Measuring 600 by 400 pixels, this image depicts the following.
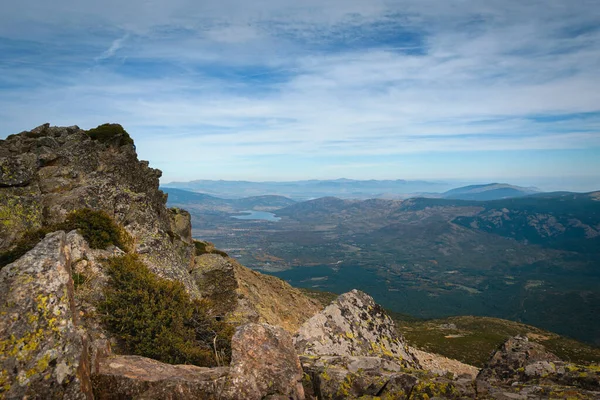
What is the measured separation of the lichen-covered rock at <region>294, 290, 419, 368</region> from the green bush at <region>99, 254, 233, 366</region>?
124 inches

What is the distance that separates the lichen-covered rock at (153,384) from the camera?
763cm

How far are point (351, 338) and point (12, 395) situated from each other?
1015 cm

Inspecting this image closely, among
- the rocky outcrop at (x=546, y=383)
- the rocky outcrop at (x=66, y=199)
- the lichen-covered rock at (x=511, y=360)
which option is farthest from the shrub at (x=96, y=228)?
the lichen-covered rock at (x=511, y=360)

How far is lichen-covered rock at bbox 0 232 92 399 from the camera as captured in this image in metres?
7.04

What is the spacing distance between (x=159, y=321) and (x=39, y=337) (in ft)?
13.7

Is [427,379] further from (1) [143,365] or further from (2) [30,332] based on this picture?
(2) [30,332]

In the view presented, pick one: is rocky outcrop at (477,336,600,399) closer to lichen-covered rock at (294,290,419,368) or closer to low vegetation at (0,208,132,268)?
lichen-covered rock at (294,290,419,368)

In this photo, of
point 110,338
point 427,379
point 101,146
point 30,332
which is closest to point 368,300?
point 427,379

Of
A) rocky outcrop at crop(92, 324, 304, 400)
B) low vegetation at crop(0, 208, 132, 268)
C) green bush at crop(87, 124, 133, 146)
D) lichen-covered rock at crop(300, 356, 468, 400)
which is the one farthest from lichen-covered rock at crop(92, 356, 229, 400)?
green bush at crop(87, 124, 133, 146)

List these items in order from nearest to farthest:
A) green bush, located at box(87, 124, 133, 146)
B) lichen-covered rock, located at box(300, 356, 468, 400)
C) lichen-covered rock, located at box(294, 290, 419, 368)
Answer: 1. lichen-covered rock, located at box(300, 356, 468, 400)
2. lichen-covered rock, located at box(294, 290, 419, 368)
3. green bush, located at box(87, 124, 133, 146)

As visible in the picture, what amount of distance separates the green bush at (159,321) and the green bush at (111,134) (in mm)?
25705

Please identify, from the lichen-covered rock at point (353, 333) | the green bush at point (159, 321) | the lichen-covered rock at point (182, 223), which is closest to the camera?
the green bush at point (159, 321)

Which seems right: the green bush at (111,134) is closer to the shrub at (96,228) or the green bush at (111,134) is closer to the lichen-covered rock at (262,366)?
the shrub at (96,228)

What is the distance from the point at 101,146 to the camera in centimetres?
3253
